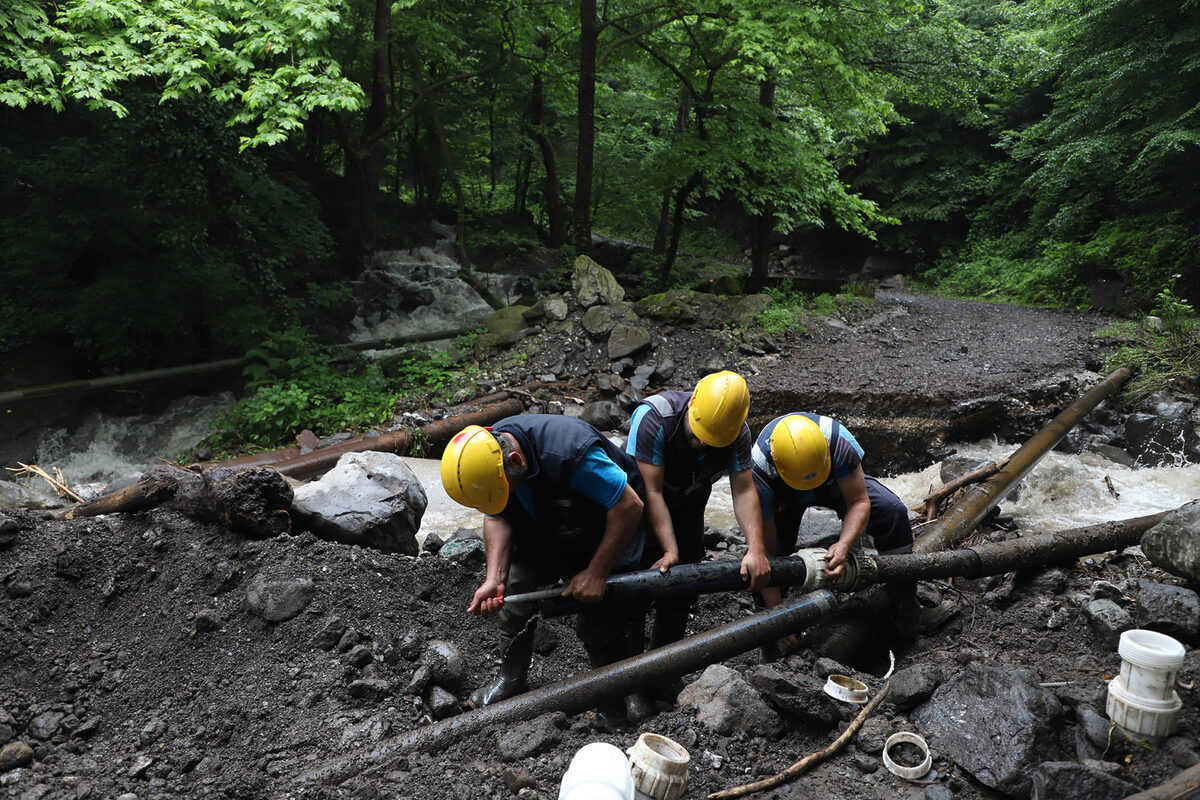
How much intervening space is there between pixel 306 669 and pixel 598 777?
1.79m

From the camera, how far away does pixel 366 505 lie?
410 centimetres

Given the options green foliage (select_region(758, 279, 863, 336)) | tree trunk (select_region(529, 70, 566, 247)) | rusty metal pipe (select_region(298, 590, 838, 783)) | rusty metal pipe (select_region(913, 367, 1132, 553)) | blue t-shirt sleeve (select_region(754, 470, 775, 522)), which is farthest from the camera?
tree trunk (select_region(529, 70, 566, 247))

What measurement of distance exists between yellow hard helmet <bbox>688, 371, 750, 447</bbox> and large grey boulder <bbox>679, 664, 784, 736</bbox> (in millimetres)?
1010

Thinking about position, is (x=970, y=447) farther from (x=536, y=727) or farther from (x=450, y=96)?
(x=450, y=96)

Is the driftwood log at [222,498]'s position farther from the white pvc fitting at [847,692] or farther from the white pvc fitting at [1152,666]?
the white pvc fitting at [1152,666]

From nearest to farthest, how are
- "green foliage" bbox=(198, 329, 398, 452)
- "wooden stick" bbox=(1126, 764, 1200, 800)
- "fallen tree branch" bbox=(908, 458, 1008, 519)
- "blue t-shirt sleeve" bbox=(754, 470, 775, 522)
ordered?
"wooden stick" bbox=(1126, 764, 1200, 800), "blue t-shirt sleeve" bbox=(754, 470, 775, 522), "fallen tree branch" bbox=(908, 458, 1008, 519), "green foliage" bbox=(198, 329, 398, 452)

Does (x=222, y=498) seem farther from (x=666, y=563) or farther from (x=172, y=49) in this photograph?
(x=172, y=49)

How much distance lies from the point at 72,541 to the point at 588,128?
1012cm

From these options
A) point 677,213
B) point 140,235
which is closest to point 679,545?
point 140,235

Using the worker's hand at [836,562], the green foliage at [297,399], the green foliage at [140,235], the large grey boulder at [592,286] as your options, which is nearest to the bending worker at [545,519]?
the worker's hand at [836,562]

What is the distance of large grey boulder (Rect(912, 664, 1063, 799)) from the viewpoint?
2168 millimetres

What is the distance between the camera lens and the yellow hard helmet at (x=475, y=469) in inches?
101

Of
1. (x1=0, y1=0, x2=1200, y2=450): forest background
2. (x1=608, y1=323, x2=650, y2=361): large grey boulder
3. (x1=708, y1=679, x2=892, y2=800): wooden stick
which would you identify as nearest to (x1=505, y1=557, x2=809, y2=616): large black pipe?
(x1=708, y1=679, x2=892, y2=800): wooden stick

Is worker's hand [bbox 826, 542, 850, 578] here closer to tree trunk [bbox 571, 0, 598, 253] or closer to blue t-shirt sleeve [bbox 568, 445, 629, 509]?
blue t-shirt sleeve [bbox 568, 445, 629, 509]
